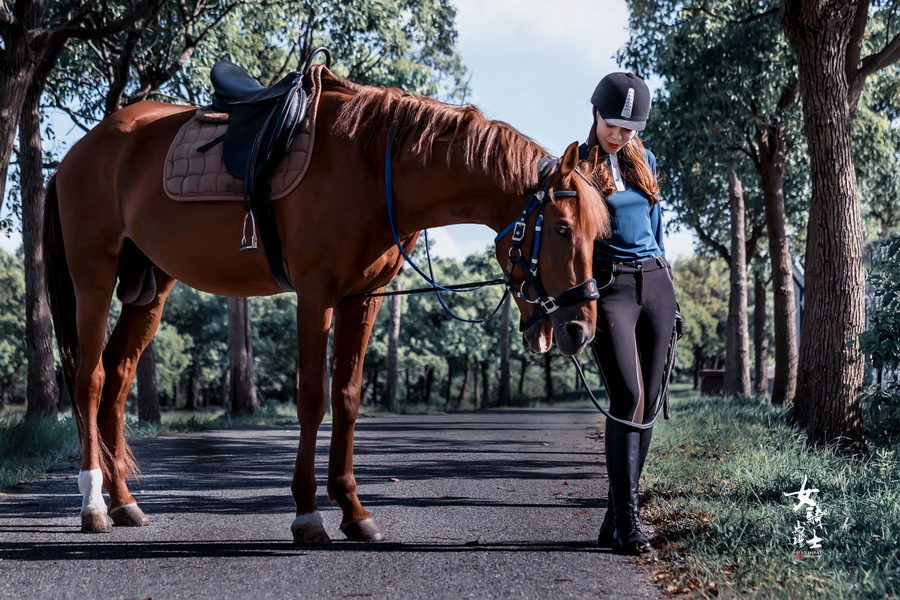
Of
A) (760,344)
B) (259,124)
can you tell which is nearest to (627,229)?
(259,124)

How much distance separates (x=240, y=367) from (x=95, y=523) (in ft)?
40.7

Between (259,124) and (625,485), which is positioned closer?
(625,485)

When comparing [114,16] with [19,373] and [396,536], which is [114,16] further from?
[19,373]

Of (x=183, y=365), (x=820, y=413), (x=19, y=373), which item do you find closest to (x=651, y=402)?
(x=820, y=413)

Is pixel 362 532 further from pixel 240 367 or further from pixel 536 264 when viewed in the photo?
pixel 240 367

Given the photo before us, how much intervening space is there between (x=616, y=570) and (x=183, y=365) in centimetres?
4566

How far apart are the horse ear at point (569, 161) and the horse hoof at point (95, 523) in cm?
327

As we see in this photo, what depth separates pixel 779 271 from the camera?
1518 centimetres

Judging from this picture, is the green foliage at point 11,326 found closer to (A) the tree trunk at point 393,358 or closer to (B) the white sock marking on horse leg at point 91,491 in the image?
(A) the tree trunk at point 393,358

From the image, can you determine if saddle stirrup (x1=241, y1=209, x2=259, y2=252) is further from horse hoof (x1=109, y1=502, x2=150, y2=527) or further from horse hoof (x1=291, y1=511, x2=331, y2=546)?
horse hoof (x1=109, y1=502, x2=150, y2=527)

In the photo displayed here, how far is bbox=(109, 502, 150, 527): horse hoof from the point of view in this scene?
505cm

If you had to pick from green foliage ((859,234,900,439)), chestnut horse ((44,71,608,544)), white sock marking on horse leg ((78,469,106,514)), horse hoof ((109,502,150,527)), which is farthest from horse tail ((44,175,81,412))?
green foliage ((859,234,900,439))

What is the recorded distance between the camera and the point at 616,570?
12.6ft

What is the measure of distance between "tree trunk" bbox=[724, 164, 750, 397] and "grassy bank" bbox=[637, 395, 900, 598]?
11.0 meters
